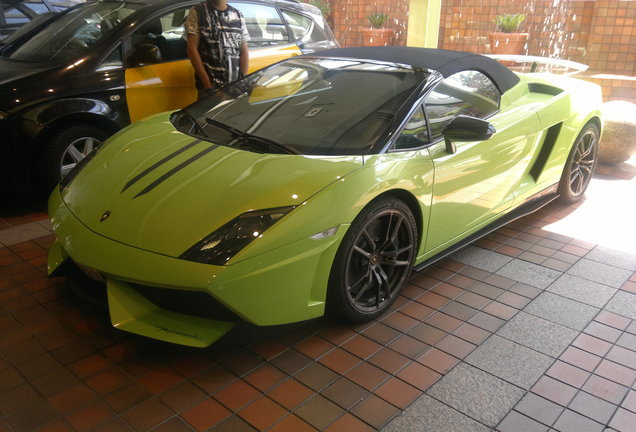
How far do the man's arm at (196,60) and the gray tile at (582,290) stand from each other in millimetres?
2922

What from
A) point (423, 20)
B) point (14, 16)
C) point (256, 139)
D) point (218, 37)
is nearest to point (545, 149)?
point (256, 139)

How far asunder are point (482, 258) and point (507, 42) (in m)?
7.06

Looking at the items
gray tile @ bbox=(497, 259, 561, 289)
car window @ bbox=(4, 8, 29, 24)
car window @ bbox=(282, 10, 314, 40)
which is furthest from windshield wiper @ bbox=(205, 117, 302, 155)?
car window @ bbox=(4, 8, 29, 24)

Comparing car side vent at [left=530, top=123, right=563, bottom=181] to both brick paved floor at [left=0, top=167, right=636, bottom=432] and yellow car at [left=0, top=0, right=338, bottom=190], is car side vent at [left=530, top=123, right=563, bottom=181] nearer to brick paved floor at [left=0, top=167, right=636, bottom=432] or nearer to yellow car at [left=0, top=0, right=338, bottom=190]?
brick paved floor at [left=0, top=167, right=636, bottom=432]

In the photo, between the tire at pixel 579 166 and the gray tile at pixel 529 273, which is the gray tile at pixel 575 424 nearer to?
the gray tile at pixel 529 273

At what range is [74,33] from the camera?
433 centimetres

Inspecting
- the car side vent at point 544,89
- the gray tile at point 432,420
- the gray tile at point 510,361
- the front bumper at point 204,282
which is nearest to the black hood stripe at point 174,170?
the front bumper at point 204,282

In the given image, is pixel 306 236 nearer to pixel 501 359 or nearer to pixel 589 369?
pixel 501 359

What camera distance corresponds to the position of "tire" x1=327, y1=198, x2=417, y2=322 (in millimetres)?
Result: 2451

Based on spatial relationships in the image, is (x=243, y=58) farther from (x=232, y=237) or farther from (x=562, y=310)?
(x=562, y=310)

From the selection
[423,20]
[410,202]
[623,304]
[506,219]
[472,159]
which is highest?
[423,20]

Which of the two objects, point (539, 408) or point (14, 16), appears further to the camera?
point (14, 16)

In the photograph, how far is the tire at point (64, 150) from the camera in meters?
3.88

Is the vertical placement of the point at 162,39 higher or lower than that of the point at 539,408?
higher
